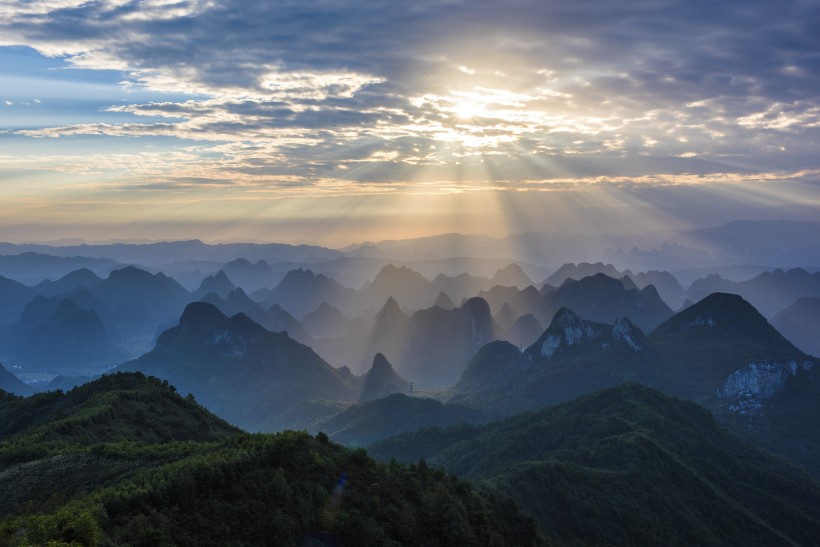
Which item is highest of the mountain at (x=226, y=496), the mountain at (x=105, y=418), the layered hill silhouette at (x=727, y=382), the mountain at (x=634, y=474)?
the mountain at (x=226, y=496)

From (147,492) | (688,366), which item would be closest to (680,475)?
(147,492)

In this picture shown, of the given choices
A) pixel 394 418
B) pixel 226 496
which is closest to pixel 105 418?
pixel 226 496

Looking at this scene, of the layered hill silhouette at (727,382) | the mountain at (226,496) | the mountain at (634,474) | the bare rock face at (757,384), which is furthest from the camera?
the bare rock face at (757,384)

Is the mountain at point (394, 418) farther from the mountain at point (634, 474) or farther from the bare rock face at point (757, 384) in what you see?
the bare rock face at point (757, 384)

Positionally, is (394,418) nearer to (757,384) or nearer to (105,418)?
(757,384)

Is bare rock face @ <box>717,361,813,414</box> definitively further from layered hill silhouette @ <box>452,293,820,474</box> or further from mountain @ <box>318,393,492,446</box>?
mountain @ <box>318,393,492,446</box>

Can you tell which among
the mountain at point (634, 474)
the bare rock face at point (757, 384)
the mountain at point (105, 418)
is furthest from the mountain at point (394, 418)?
the mountain at point (105, 418)

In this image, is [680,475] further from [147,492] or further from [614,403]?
[147,492]

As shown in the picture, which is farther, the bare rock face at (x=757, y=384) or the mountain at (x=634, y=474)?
the bare rock face at (x=757, y=384)
